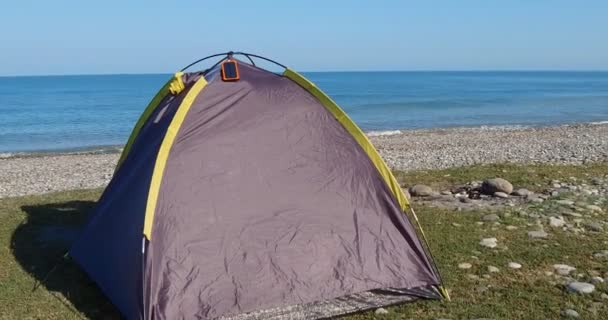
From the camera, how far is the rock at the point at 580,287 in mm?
6555

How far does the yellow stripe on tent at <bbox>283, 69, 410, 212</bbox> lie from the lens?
23.0 feet

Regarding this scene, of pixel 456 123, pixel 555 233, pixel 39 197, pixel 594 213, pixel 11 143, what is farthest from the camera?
pixel 456 123

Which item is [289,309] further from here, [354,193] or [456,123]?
[456,123]

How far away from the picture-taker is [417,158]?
2103 centimetres

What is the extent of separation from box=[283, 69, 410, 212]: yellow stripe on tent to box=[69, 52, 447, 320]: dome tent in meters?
0.02

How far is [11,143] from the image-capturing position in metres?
36.5

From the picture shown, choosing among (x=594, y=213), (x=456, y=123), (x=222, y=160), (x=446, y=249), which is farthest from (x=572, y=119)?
(x=222, y=160)

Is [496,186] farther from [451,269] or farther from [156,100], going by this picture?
[156,100]

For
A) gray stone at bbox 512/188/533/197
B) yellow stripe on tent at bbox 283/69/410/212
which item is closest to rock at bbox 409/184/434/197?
gray stone at bbox 512/188/533/197

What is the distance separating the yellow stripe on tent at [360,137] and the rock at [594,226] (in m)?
3.78

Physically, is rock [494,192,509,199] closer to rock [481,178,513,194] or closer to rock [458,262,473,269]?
rock [481,178,513,194]

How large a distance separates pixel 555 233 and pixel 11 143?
117ft

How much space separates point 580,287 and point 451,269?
152 centimetres

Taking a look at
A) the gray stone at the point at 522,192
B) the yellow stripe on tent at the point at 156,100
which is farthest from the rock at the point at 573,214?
the yellow stripe on tent at the point at 156,100
